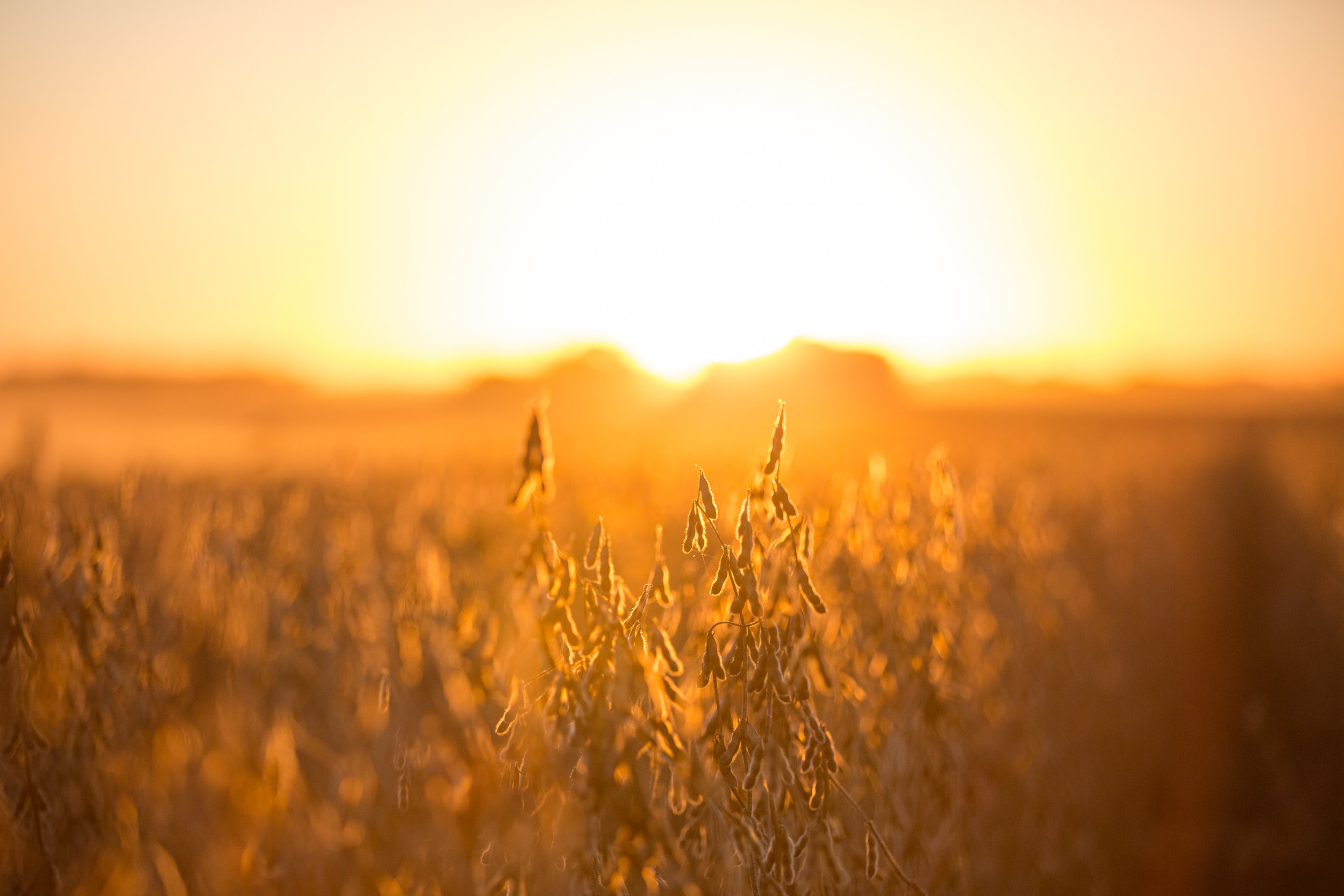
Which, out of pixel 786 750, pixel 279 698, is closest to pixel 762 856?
pixel 786 750

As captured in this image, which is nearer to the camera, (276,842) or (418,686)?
(276,842)

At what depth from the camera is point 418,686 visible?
316 cm

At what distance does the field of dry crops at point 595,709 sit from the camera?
4.85ft

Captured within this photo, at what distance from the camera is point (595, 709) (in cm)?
147

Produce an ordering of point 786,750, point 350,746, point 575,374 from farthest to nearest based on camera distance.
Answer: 1. point 575,374
2. point 350,746
3. point 786,750

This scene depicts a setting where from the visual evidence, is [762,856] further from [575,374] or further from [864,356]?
[864,356]

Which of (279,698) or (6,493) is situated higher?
(6,493)

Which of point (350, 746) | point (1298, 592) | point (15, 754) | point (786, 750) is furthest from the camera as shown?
point (1298, 592)

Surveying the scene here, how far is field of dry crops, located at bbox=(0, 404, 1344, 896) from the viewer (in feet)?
4.85

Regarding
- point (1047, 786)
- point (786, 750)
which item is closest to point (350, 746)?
point (786, 750)

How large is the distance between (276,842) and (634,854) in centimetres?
151

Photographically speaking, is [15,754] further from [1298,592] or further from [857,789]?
[1298,592]

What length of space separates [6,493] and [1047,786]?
5185 millimetres

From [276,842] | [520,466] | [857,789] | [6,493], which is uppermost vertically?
[520,466]
